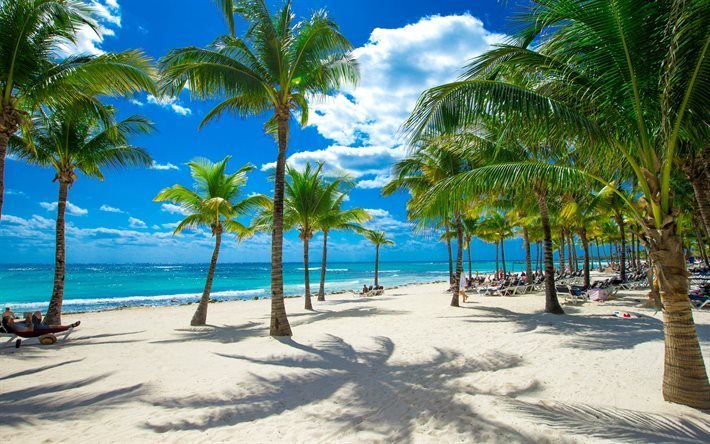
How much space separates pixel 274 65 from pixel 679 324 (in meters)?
8.65

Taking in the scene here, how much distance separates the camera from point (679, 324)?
386 centimetres

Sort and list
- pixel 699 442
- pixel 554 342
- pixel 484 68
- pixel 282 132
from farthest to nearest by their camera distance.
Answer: pixel 282 132
pixel 554 342
pixel 484 68
pixel 699 442

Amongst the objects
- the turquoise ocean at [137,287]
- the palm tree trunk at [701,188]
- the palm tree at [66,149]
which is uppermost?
the palm tree at [66,149]

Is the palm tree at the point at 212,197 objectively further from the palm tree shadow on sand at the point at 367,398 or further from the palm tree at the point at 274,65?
the palm tree shadow on sand at the point at 367,398

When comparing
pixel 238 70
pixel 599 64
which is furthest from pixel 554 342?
pixel 238 70

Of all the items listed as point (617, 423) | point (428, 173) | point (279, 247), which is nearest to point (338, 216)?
point (428, 173)

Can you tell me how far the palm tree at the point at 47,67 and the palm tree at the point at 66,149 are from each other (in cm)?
192

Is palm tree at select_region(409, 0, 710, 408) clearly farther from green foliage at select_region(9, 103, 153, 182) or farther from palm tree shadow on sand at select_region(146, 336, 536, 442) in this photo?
green foliage at select_region(9, 103, 153, 182)

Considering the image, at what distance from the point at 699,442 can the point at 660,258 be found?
172 cm

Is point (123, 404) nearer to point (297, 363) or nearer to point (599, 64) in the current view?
point (297, 363)

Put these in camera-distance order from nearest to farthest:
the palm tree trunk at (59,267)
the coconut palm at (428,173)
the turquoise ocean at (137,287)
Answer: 1. the palm tree trunk at (59,267)
2. the coconut palm at (428,173)
3. the turquoise ocean at (137,287)

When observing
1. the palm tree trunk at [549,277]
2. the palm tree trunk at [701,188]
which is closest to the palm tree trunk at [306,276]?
the palm tree trunk at [549,277]

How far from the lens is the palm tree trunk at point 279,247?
848cm

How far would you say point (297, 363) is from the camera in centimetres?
614
